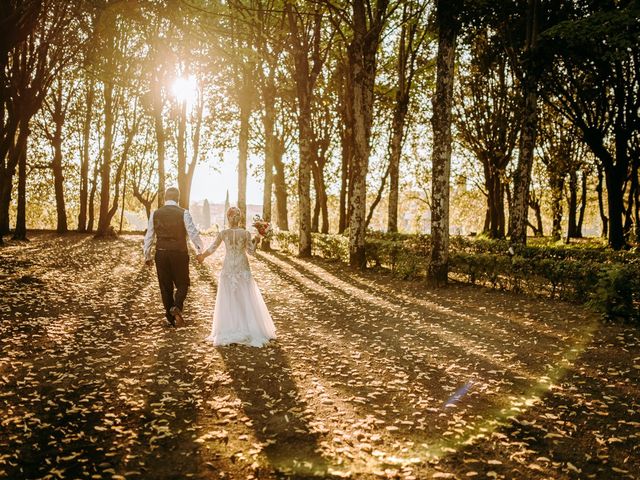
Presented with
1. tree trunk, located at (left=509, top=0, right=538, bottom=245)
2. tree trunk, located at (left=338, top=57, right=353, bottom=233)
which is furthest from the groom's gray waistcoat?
tree trunk, located at (left=338, top=57, right=353, bottom=233)

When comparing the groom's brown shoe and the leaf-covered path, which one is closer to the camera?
the leaf-covered path

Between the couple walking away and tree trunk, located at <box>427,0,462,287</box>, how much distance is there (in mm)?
7827

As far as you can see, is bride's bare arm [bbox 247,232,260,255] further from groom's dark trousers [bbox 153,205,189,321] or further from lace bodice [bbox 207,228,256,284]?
groom's dark trousers [bbox 153,205,189,321]

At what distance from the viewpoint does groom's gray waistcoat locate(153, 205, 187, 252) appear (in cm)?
861

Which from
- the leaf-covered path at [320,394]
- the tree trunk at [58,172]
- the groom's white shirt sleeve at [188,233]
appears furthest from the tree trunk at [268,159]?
the tree trunk at [58,172]

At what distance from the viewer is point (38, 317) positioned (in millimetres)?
9523

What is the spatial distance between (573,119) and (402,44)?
408 inches

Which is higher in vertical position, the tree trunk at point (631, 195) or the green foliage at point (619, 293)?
the tree trunk at point (631, 195)

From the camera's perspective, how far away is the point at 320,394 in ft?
20.1

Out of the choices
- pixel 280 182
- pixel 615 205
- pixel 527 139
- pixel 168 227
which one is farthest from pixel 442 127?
pixel 280 182

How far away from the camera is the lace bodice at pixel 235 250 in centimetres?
853

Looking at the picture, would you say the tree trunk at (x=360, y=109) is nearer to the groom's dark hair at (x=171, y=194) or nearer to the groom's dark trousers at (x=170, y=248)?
the groom's dark hair at (x=171, y=194)

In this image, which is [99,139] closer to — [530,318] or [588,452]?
[530,318]

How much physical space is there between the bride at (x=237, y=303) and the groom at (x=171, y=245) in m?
0.50
